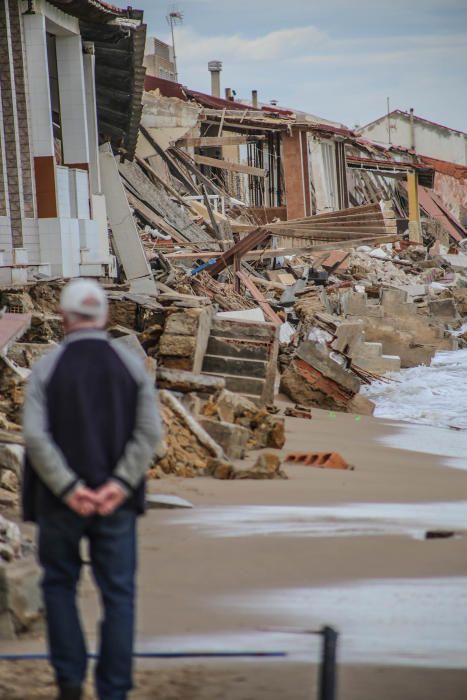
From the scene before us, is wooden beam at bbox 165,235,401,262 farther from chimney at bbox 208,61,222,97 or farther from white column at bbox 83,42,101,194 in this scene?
chimney at bbox 208,61,222,97

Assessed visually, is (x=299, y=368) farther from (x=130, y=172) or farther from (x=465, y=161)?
(x=465, y=161)

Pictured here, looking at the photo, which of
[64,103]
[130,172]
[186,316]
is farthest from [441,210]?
[186,316]

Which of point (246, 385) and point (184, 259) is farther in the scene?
point (184, 259)

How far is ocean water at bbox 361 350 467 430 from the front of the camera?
54.5 ft

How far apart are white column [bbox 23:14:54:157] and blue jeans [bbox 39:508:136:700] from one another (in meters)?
12.0

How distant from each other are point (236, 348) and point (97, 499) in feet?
31.4

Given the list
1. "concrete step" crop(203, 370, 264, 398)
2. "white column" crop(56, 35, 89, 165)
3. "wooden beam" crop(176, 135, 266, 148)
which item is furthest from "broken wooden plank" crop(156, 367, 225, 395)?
"wooden beam" crop(176, 135, 266, 148)

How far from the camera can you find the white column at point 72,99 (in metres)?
17.3

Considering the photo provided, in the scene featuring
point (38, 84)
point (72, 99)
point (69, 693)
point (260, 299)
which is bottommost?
point (69, 693)

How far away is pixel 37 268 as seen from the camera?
1549 centimetres

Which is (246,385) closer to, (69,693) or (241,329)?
(241,329)

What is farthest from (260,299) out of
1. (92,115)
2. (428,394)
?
(92,115)

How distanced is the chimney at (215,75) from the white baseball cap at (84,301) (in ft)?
159

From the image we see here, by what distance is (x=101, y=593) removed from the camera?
158 inches
